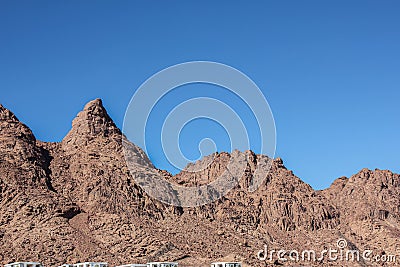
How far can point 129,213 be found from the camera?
154875 millimetres

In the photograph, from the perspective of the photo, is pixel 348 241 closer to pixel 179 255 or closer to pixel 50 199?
pixel 179 255

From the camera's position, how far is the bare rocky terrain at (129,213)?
14188 centimetres

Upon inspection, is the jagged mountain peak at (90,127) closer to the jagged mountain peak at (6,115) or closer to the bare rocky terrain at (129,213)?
the bare rocky terrain at (129,213)

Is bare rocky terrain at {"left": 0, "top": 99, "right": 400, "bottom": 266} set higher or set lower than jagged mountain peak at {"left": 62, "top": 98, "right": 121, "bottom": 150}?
lower

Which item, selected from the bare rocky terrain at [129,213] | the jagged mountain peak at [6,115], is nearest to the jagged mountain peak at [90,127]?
the bare rocky terrain at [129,213]

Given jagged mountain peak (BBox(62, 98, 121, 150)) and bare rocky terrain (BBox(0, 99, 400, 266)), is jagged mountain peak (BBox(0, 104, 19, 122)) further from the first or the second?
jagged mountain peak (BBox(62, 98, 121, 150))

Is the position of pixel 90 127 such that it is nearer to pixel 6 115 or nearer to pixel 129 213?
pixel 6 115

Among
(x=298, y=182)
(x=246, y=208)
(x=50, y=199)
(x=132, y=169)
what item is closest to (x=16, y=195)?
(x=50, y=199)

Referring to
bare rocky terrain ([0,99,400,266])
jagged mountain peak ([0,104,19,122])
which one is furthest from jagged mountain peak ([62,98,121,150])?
jagged mountain peak ([0,104,19,122])

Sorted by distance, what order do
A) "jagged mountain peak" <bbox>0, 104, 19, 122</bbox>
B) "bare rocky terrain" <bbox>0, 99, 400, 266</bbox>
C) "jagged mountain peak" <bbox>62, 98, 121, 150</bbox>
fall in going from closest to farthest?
"bare rocky terrain" <bbox>0, 99, 400, 266</bbox> → "jagged mountain peak" <bbox>0, 104, 19, 122</bbox> → "jagged mountain peak" <bbox>62, 98, 121, 150</bbox>

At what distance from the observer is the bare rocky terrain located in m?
142

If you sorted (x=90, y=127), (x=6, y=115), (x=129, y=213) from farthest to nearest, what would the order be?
(x=90, y=127), (x=6, y=115), (x=129, y=213)

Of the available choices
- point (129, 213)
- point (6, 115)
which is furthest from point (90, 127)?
point (129, 213)

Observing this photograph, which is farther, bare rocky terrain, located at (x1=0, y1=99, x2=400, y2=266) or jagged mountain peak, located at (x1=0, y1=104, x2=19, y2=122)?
jagged mountain peak, located at (x1=0, y1=104, x2=19, y2=122)
